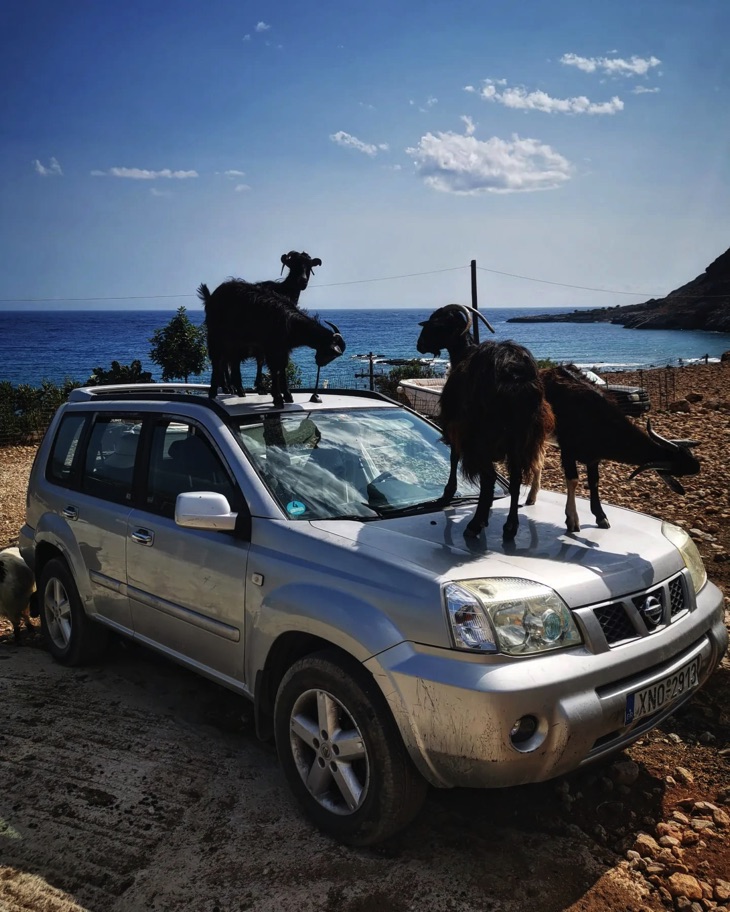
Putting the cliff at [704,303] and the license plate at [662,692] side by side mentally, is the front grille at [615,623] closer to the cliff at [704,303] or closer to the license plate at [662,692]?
the license plate at [662,692]

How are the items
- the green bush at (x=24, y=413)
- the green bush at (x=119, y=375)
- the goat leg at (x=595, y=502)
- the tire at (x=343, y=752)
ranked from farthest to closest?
the green bush at (x=119, y=375) < the green bush at (x=24, y=413) < the goat leg at (x=595, y=502) < the tire at (x=343, y=752)

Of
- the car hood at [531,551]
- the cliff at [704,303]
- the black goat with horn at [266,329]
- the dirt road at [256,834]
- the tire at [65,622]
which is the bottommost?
the dirt road at [256,834]

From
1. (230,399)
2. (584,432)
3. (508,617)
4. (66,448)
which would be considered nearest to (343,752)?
(508,617)

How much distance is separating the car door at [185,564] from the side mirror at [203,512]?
0.19 metres

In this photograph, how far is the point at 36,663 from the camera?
498 cm

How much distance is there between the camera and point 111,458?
445 cm

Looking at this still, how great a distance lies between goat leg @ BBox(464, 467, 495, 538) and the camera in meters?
3.25

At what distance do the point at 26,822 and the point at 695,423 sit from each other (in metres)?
13.3

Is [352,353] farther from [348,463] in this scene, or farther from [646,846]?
[646,846]

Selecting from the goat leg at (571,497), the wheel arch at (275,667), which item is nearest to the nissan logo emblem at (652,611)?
the goat leg at (571,497)

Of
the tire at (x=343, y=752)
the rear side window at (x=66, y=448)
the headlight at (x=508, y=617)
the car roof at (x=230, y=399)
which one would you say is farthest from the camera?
the rear side window at (x=66, y=448)

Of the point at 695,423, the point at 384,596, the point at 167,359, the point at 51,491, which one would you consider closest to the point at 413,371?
the point at 167,359

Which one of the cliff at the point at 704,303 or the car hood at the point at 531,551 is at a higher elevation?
the cliff at the point at 704,303

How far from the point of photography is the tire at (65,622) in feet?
15.2
